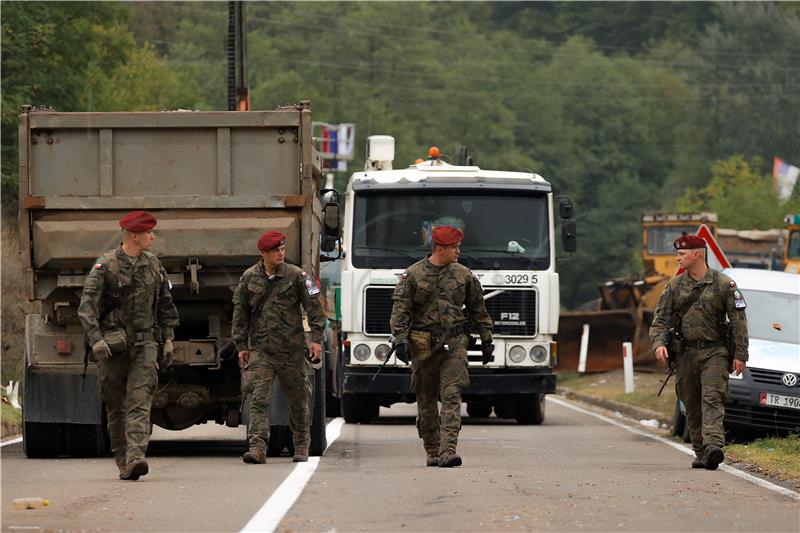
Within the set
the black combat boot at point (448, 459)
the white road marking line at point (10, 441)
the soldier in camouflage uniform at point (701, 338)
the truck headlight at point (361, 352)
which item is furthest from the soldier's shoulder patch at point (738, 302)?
the white road marking line at point (10, 441)

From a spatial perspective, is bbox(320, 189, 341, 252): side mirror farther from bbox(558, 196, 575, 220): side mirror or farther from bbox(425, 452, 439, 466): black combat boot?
bbox(425, 452, 439, 466): black combat boot

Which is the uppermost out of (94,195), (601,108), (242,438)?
(601,108)

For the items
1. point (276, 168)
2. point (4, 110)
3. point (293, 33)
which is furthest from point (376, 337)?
A: point (293, 33)

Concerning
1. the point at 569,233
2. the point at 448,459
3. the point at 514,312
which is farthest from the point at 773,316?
the point at 448,459

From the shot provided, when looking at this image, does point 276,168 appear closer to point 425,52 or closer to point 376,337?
point 376,337

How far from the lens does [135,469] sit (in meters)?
13.4

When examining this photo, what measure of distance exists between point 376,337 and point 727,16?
85.8 m

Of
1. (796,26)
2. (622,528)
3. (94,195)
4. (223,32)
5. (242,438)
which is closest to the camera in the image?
(622,528)

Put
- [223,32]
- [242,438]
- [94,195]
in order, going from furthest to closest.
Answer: [223,32] < [242,438] < [94,195]

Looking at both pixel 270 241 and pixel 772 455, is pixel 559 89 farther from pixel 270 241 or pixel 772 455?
pixel 270 241

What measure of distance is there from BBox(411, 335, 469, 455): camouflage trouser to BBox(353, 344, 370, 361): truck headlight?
225 inches

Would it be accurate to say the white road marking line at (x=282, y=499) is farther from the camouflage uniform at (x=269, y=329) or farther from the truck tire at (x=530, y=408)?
the truck tire at (x=530, y=408)

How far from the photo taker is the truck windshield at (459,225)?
2091 cm

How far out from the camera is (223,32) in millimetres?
108125
